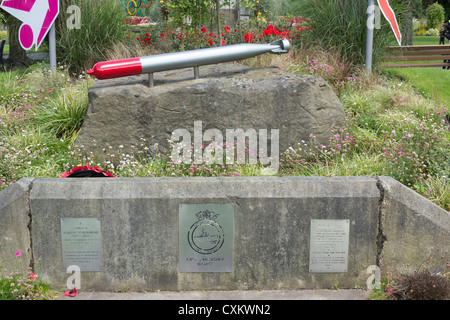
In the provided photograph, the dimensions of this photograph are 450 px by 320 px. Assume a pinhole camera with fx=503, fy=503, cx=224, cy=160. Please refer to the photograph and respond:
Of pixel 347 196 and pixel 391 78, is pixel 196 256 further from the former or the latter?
pixel 391 78

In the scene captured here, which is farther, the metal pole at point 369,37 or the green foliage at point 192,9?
the green foliage at point 192,9

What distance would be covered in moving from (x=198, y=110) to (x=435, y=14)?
31.3m

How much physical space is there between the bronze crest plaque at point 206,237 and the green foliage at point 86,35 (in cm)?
515

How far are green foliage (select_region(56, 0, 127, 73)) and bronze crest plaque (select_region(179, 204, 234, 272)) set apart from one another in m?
5.15

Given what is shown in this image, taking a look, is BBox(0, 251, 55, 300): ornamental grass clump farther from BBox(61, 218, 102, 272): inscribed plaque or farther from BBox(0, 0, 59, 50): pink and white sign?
BBox(0, 0, 59, 50): pink and white sign

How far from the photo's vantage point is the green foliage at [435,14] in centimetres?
3189

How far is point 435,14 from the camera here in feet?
105

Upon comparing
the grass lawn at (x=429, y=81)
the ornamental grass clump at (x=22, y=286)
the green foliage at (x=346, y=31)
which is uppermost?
the green foliage at (x=346, y=31)

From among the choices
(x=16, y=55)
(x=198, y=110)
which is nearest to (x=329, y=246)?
(x=198, y=110)

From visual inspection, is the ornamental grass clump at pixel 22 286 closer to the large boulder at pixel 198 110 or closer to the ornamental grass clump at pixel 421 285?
the large boulder at pixel 198 110

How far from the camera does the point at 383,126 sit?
6.33 metres

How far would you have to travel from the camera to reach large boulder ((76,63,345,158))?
531 cm

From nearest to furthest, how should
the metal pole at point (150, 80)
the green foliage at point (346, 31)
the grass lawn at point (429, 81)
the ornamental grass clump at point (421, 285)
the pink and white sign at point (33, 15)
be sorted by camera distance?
the ornamental grass clump at point (421, 285) → the metal pole at point (150, 80) → the pink and white sign at point (33, 15) → the grass lawn at point (429, 81) → the green foliage at point (346, 31)

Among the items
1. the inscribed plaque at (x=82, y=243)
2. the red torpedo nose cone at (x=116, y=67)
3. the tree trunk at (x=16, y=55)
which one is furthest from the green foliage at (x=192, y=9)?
the inscribed plaque at (x=82, y=243)
